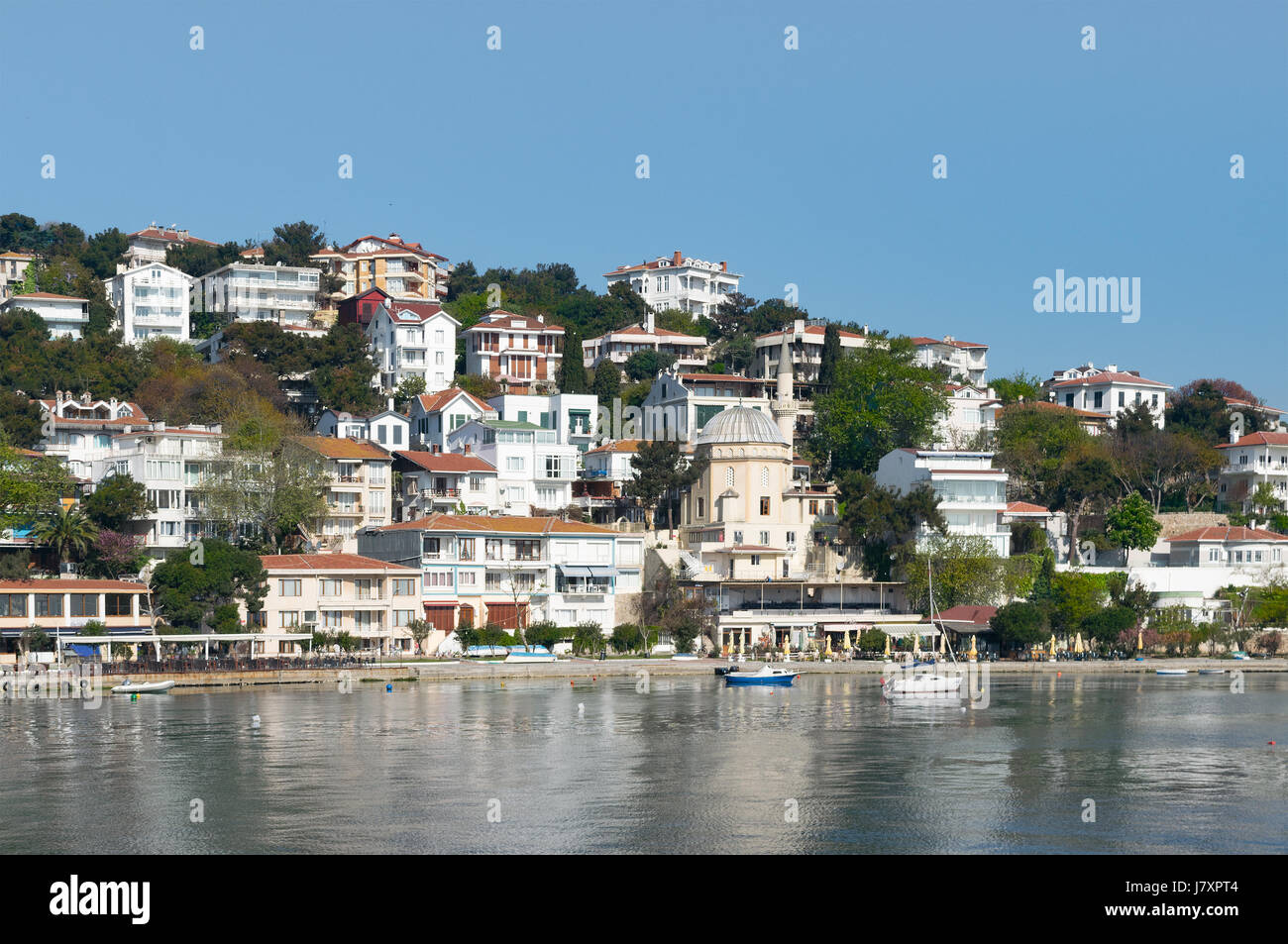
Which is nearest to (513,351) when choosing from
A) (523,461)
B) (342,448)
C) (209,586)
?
(523,461)

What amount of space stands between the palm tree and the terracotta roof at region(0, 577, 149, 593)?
2085 mm

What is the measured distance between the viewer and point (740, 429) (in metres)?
84.2

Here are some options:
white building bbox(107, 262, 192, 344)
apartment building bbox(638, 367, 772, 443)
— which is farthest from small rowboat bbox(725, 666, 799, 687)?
white building bbox(107, 262, 192, 344)

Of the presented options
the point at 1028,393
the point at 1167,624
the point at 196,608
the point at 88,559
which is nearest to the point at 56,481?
the point at 88,559

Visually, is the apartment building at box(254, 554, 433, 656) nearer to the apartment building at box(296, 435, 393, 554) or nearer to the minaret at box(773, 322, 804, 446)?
the apartment building at box(296, 435, 393, 554)

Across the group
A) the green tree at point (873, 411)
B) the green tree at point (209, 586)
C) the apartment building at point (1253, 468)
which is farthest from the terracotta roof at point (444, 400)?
the apartment building at point (1253, 468)

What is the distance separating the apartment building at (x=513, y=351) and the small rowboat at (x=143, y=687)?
46.0 metres

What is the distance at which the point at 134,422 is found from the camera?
81.9m

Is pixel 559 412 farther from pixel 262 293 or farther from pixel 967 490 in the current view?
pixel 262 293

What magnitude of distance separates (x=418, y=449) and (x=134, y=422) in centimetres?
1729

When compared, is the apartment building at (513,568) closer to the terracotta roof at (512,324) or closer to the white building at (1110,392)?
the terracotta roof at (512,324)

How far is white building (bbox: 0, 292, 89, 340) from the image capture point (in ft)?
334

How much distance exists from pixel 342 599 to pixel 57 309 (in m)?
44.9

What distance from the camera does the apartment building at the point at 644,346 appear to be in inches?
4441
